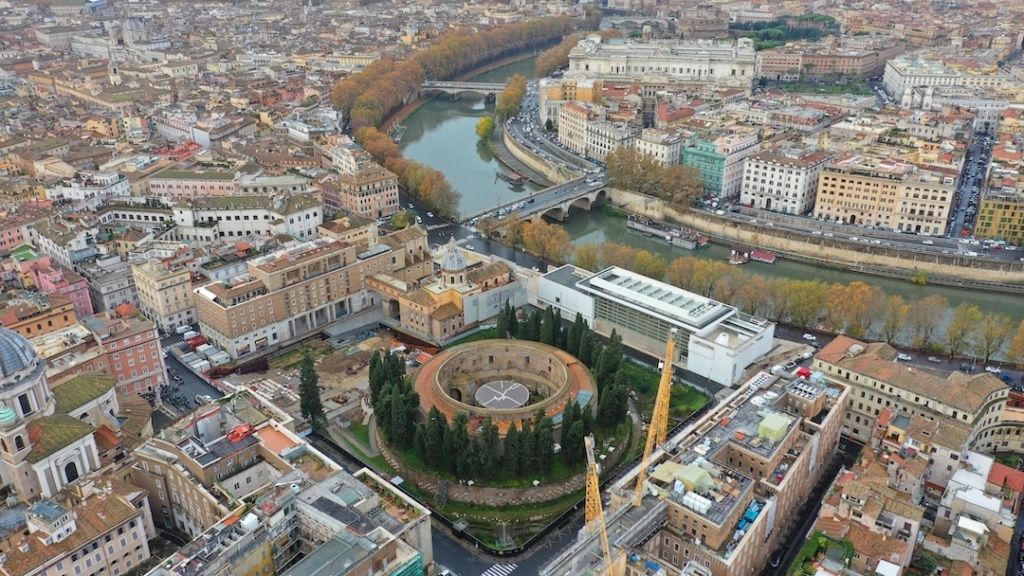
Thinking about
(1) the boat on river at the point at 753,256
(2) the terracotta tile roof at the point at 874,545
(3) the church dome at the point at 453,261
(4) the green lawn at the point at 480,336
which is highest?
(3) the church dome at the point at 453,261

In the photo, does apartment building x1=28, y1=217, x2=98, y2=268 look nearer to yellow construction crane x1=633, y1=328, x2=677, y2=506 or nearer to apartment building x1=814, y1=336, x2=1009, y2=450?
yellow construction crane x1=633, y1=328, x2=677, y2=506

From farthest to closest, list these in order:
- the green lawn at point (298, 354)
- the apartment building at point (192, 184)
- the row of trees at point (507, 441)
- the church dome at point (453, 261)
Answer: the apartment building at point (192, 184), the church dome at point (453, 261), the green lawn at point (298, 354), the row of trees at point (507, 441)

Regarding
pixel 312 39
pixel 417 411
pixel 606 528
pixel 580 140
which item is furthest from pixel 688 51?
pixel 606 528

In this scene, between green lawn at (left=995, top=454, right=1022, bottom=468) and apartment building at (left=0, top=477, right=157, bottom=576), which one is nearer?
apartment building at (left=0, top=477, right=157, bottom=576)

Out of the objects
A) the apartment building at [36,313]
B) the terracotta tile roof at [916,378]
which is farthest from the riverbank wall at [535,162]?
the apartment building at [36,313]

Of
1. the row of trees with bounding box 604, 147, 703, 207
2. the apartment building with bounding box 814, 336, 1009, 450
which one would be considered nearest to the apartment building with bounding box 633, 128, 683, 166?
the row of trees with bounding box 604, 147, 703, 207

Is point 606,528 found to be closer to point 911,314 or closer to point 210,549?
point 210,549

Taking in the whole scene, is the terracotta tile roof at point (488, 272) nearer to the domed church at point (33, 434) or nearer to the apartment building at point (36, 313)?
the apartment building at point (36, 313)
